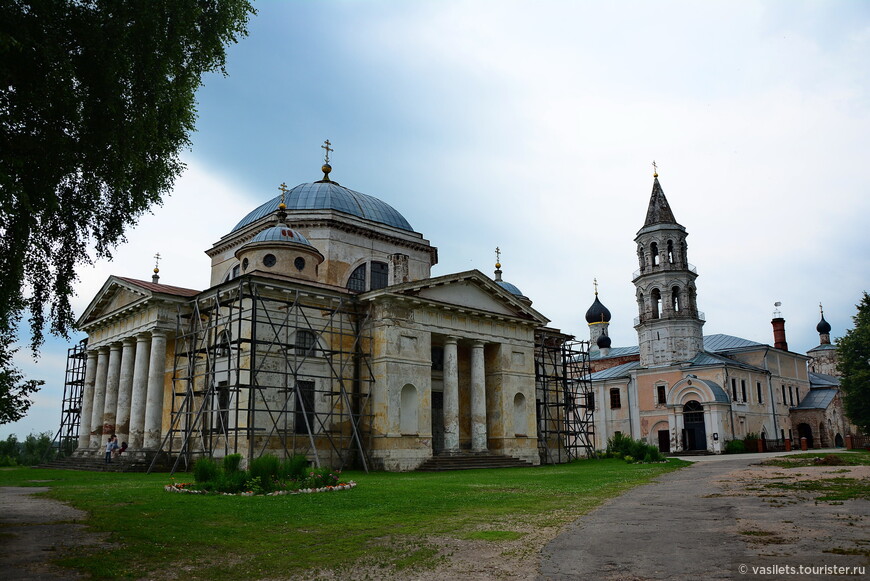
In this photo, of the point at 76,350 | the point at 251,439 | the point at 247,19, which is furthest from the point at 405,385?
the point at 76,350

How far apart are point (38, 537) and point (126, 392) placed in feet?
74.3

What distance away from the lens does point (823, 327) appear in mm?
80125

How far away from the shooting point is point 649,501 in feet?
43.3

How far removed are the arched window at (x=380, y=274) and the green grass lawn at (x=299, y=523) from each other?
18.8 metres

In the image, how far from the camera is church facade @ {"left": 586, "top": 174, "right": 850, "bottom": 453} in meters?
46.2

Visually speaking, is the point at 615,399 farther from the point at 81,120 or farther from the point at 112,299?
the point at 81,120

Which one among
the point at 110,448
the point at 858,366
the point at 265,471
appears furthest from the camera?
the point at 858,366

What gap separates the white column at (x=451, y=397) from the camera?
28.9 metres

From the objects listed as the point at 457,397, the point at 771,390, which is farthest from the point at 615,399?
the point at 457,397

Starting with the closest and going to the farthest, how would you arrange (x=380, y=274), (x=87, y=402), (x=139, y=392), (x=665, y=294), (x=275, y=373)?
(x=275, y=373), (x=139, y=392), (x=87, y=402), (x=380, y=274), (x=665, y=294)

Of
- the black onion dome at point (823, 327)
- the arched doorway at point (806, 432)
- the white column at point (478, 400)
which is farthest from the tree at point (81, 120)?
the black onion dome at point (823, 327)

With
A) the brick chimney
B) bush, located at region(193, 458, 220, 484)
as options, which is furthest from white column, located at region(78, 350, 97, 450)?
the brick chimney

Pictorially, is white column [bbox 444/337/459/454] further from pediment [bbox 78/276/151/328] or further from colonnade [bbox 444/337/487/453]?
pediment [bbox 78/276/151/328]

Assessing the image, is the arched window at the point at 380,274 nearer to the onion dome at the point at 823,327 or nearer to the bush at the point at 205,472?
the bush at the point at 205,472
